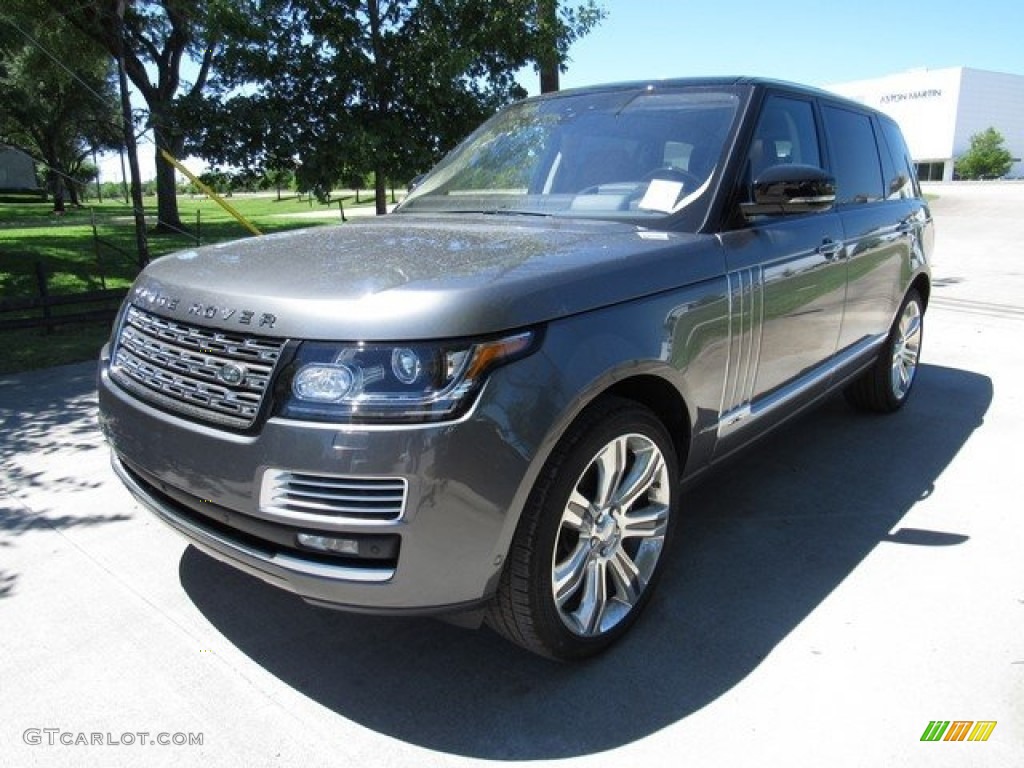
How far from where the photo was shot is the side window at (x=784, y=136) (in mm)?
3212

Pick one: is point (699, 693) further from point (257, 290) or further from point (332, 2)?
point (332, 2)

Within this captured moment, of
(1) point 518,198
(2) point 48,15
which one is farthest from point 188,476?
(2) point 48,15

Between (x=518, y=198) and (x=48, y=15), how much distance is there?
1780 cm

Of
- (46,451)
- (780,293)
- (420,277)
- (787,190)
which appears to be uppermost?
(787,190)

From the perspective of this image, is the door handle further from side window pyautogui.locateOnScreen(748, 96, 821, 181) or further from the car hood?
the car hood

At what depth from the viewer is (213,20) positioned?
25.5 feet

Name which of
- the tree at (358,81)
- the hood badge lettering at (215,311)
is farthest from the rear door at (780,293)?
the tree at (358,81)

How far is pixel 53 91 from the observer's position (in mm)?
36688

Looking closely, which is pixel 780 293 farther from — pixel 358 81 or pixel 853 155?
pixel 358 81

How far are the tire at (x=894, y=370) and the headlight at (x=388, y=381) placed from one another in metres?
3.56

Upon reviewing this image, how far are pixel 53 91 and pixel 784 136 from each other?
1667 inches

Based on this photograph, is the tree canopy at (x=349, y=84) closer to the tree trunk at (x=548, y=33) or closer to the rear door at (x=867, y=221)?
the tree trunk at (x=548, y=33)

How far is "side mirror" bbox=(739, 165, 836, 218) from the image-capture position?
2949 millimetres

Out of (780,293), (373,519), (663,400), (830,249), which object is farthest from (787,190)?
(373,519)
